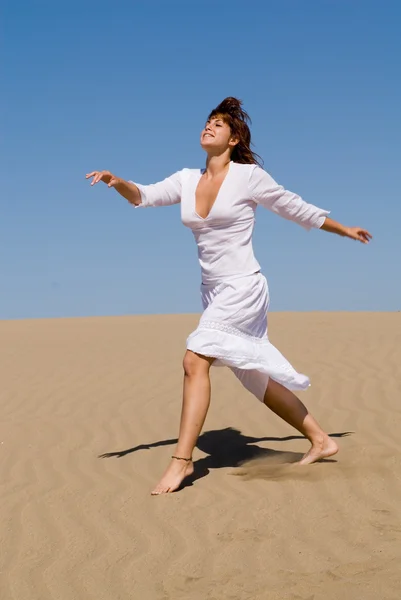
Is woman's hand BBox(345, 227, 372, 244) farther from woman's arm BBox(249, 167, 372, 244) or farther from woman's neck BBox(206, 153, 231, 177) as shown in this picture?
woman's neck BBox(206, 153, 231, 177)

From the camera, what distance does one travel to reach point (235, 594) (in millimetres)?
3236

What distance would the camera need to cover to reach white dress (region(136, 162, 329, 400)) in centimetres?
466

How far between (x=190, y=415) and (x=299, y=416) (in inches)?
29.4

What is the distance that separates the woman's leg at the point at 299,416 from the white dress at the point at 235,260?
0.52ft

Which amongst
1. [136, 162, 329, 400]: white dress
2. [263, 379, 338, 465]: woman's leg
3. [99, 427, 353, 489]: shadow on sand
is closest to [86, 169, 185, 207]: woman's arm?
[136, 162, 329, 400]: white dress

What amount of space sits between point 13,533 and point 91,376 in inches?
200

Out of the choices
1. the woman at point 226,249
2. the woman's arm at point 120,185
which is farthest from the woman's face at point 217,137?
the woman's arm at point 120,185

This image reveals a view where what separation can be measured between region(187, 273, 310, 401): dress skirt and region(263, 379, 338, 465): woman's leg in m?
0.12

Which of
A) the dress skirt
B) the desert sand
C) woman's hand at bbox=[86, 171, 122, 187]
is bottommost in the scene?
the desert sand

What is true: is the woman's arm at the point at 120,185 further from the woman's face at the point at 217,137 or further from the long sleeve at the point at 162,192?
the woman's face at the point at 217,137

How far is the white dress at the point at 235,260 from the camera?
4.66 meters

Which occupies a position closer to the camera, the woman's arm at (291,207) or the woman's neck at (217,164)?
the woman's arm at (291,207)

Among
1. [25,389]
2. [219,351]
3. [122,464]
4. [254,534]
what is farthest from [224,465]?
[25,389]

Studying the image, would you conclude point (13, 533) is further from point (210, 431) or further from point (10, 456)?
point (210, 431)
